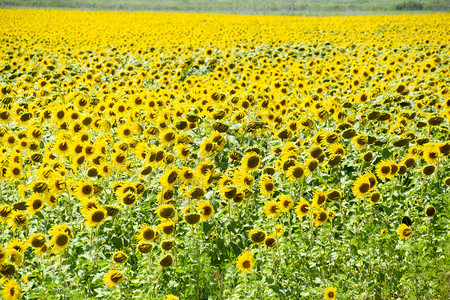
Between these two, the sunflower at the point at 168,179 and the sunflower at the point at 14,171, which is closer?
the sunflower at the point at 168,179

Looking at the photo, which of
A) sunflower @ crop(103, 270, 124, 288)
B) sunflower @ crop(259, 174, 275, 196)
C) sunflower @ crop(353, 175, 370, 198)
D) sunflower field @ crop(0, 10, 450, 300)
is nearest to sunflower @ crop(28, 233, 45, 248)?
sunflower field @ crop(0, 10, 450, 300)

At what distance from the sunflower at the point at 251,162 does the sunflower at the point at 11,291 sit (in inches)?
78.4

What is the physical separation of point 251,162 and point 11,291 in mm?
2079

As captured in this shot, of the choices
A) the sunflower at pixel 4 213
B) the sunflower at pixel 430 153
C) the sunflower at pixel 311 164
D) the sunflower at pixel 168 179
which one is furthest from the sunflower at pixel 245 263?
the sunflower at pixel 430 153

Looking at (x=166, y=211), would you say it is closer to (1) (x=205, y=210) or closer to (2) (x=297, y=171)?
(1) (x=205, y=210)

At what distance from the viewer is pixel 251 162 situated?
3.63m

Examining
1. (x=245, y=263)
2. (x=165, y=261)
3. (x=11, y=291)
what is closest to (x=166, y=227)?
(x=165, y=261)

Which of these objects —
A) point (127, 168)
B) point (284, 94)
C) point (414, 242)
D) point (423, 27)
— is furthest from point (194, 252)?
point (423, 27)

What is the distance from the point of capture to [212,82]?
6.88 m

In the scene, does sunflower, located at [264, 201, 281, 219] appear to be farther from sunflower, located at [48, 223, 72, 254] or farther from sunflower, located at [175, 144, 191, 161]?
sunflower, located at [48, 223, 72, 254]

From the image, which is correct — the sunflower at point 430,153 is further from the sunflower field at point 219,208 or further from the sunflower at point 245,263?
the sunflower at point 245,263

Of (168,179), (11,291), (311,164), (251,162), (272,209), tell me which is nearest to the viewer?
(11,291)

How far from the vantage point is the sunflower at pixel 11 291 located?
2.52 m

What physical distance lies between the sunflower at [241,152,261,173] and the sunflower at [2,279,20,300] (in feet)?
6.54
